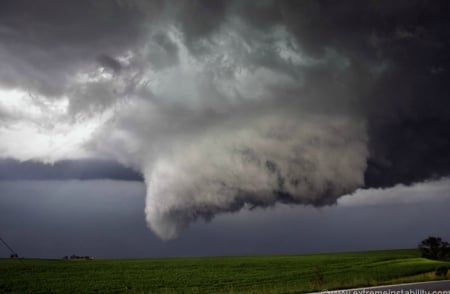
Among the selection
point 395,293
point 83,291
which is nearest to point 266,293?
point 395,293

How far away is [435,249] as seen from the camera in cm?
12612

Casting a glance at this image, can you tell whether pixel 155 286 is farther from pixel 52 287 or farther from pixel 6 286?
pixel 6 286

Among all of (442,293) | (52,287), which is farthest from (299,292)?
(52,287)

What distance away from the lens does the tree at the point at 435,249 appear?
411 ft

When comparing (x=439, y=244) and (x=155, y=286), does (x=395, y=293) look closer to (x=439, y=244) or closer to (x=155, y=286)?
(x=155, y=286)

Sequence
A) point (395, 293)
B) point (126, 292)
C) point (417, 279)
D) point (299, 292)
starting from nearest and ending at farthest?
point (395, 293) < point (299, 292) < point (417, 279) < point (126, 292)

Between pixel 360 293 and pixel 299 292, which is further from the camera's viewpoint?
pixel 299 292

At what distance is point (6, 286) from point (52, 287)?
515 cm

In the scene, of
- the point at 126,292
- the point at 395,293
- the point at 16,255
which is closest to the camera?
the point at 16,255

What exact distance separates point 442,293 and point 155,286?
35599 millimetres

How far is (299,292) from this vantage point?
29.1 m

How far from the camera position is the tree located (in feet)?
411

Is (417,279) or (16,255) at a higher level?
(16,255)

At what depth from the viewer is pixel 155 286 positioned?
52.3 metres
